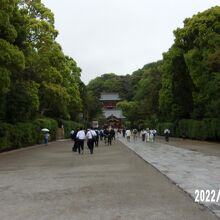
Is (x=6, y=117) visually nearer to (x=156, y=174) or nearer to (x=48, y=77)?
(x=48, y=77)

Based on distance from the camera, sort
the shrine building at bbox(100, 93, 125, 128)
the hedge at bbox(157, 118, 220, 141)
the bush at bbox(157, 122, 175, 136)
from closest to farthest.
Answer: the hedge at bbox(157, 118, 220, 141)
the bush at bbox(157, 122, 175, 136)
the shrine building at bbox(100, 93, 125, 128)

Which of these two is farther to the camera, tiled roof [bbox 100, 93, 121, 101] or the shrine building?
tiled roof [bbox 100, 93, 121, 101]

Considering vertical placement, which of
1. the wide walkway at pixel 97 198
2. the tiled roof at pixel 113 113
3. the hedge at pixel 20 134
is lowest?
the wide walkway at pixel 97 198

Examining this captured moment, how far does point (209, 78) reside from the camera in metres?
50.8

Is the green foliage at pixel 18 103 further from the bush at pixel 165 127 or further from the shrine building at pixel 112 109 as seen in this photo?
the shrine building at pixel 112 109

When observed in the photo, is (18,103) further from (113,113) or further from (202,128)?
(113,113)

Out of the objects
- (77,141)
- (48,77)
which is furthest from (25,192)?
(48,77)

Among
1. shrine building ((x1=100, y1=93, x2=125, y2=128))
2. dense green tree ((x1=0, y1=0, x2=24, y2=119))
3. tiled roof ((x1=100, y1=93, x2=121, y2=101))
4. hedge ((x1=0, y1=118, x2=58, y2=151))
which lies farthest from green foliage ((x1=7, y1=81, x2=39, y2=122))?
tiled roof ((x1=100, y1=93, x2=121, y2=101))

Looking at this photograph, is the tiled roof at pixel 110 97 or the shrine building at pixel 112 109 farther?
the tiled roof at pixel 110 97

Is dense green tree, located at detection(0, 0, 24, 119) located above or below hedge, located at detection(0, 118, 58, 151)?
above

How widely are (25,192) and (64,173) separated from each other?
5280 mm

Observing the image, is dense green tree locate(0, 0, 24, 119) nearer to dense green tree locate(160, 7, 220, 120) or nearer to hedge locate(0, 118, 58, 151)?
hedge locate(0, 118, 58, 151)

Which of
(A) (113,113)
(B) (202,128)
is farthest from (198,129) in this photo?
(A) (113,113)

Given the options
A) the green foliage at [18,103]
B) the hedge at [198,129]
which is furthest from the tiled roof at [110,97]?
the green foliage at [18,103]
